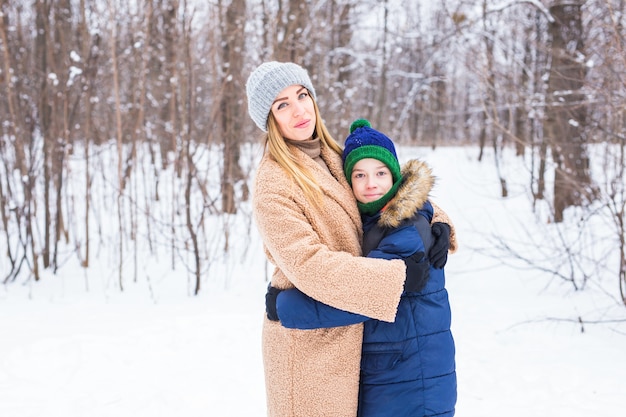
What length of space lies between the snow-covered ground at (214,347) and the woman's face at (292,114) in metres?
2.11

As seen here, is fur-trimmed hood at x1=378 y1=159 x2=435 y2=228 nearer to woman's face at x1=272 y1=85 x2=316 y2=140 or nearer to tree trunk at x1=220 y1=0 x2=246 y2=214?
woman's face at x1=272 y1=85 x2=316 y2=140

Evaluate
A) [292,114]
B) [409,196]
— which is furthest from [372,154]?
[292,114]

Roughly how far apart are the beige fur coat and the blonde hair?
0.9 inches

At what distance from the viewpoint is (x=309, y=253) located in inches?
56.6

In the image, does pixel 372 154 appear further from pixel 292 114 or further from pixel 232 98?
pixel 232 98

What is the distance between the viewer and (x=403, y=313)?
1.55m

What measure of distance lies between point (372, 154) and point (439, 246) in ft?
1.23

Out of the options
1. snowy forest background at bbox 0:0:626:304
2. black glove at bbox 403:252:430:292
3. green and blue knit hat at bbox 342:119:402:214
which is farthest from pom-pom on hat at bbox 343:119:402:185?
snowy forest background at bbox 0:0:626:304

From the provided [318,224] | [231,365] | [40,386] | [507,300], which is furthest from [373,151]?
[507,300]

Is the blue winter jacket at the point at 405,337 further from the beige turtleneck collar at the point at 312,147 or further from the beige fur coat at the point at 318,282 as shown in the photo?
the beige turtleneck collar at the point at 312,147

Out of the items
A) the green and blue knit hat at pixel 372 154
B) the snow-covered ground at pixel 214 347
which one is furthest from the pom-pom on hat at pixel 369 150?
the snow-covered ground at pixel 214 347

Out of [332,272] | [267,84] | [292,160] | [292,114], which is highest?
[267,84]

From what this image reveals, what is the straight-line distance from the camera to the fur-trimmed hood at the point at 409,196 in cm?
154

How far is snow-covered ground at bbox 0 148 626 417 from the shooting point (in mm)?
3168
